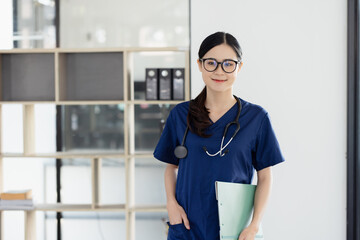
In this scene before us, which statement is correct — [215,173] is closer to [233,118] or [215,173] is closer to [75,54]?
[233,118]

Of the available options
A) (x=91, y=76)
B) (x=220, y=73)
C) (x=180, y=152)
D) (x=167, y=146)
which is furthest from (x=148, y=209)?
(x=220, y=73)

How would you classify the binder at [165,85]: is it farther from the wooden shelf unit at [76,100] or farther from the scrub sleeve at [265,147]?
the scrub sleeve at [265,147]

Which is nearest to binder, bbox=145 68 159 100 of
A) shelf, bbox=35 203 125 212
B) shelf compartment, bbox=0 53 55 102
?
shelf compartment, bbox=0 53 55 102

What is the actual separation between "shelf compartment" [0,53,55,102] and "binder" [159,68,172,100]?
2.48 feet

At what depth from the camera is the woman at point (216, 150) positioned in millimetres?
1331

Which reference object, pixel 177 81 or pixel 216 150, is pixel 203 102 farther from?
pixel 177 81

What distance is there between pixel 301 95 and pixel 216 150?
58.8 inches

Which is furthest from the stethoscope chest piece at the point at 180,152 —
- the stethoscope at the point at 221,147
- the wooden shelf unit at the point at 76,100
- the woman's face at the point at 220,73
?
the wooden shelf unit at the point at 76,100

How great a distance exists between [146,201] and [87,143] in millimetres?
680

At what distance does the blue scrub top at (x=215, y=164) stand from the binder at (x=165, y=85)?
3.99 feet

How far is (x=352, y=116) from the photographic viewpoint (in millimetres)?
2576

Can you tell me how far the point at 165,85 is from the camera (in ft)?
8.55

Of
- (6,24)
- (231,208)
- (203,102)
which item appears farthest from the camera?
(6,24)

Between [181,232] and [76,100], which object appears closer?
[181,232]
